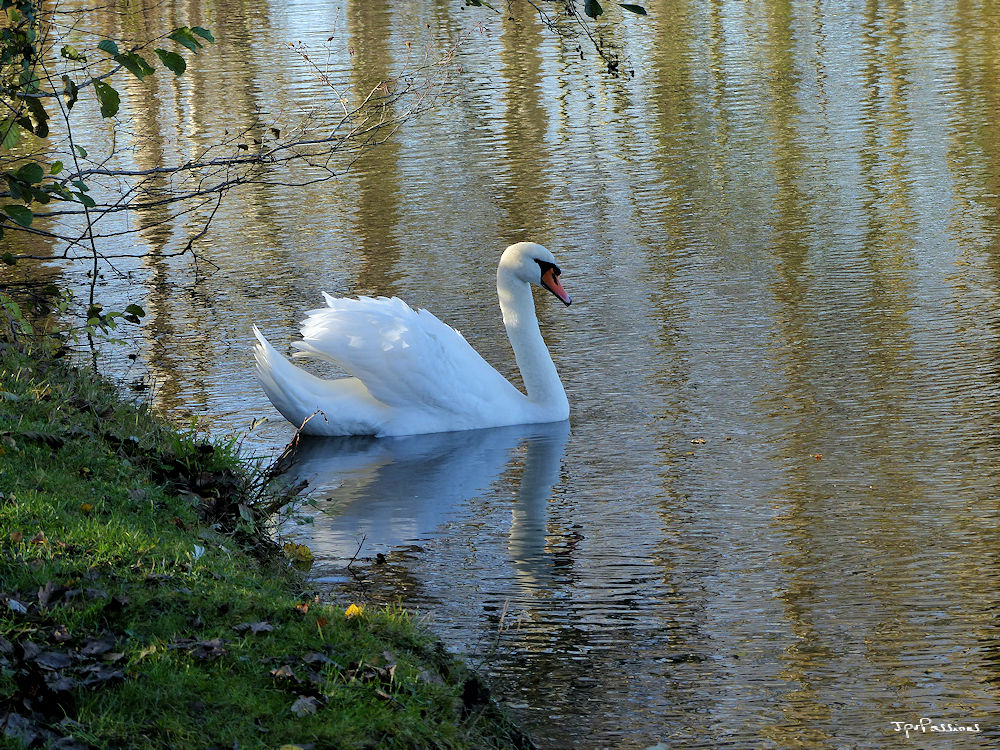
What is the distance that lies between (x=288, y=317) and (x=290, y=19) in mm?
18254

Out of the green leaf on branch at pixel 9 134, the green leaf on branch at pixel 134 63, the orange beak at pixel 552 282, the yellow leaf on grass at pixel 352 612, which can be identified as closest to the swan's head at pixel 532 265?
the orange beak at pixel 552 282

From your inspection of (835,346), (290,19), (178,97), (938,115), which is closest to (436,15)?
(290,19)

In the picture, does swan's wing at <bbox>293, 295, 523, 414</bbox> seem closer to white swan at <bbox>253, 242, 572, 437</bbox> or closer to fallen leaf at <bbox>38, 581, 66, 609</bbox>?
white swan at <bbox>253, 242, 572, 437</bbox>

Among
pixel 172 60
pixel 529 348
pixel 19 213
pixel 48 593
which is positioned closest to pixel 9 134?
pixel 19 213

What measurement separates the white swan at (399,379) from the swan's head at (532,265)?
238mm

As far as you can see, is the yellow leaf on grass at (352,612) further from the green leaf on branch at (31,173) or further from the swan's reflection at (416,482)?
the green leaf on branch at (31,173)

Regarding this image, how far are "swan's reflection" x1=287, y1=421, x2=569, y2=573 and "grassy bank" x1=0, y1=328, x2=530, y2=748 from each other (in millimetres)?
1178

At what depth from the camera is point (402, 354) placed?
800cm

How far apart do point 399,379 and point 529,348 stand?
0.84 m

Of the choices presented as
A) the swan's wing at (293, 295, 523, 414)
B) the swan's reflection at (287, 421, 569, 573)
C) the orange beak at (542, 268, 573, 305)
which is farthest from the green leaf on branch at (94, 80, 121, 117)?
the orange beak at (542, 268, 573, 305)

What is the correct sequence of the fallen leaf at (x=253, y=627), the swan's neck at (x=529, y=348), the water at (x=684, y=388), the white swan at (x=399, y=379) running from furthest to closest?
the swan's neck at (x=529, y=348), the white swan at (x=399, y=379), the water at (x=684, y=388), the fallen leaf at (x=253, y=627)

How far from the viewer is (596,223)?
Result: 11.9 metres

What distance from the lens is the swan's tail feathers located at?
7.85 m

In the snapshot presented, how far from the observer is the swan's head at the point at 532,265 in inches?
338
